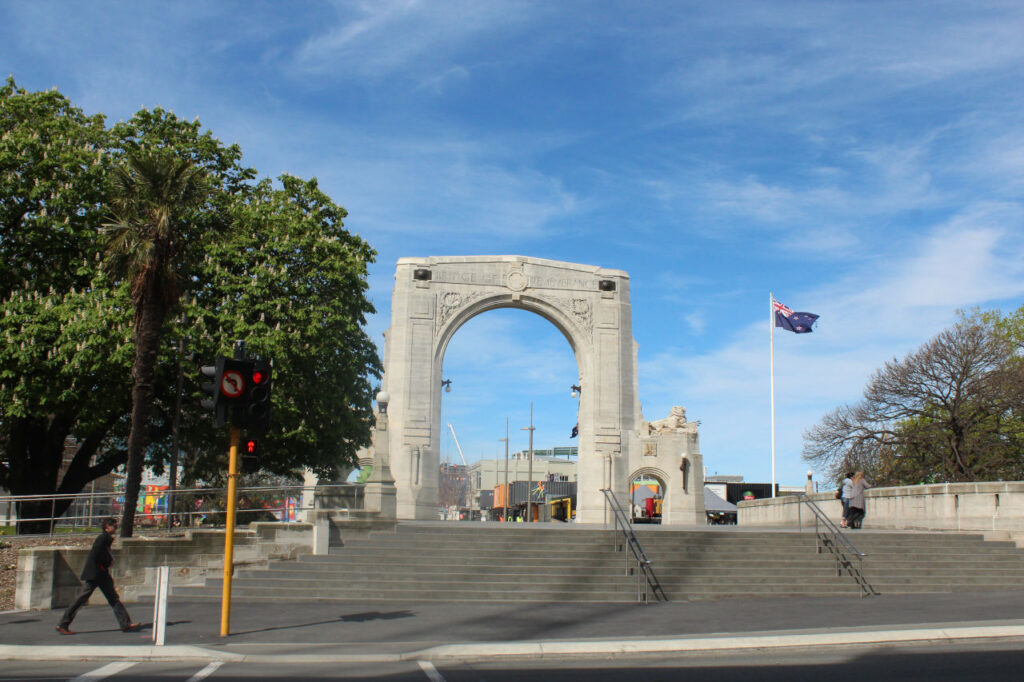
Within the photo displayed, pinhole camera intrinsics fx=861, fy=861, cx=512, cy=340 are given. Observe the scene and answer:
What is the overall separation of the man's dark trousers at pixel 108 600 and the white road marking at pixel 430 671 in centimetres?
568

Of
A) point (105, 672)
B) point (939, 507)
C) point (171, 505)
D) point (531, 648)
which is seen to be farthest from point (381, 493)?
point (939, 507)

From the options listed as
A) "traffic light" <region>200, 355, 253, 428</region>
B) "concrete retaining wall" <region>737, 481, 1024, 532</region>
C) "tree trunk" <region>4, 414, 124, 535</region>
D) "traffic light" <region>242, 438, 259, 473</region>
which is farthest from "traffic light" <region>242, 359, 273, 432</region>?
"tree trunk" <region>4, 414, 124, 535</region>

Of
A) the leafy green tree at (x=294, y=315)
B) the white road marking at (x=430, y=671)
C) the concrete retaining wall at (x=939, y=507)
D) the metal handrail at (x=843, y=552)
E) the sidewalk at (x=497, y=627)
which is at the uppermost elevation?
the leafy green tree at (x=294, y=315)

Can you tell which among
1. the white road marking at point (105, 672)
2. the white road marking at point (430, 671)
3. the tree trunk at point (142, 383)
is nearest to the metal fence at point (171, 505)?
the tree trunk at point (142, 383)

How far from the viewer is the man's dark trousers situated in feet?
44.5

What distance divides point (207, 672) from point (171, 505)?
480 inches

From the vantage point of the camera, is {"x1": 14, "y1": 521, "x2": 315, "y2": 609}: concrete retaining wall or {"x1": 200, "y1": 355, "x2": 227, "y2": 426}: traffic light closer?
{"x1": 200, "y1": 355, "x2": 227, "y2": 426}: traffic light

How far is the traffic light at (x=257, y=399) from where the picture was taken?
42.1ft

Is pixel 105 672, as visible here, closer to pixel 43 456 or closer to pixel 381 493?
pixel 381 493

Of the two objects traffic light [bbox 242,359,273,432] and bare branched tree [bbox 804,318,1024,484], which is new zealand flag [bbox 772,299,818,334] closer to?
bare branched tree [bbox 804,318,1024,484]

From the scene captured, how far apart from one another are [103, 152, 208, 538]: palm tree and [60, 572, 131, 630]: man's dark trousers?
234 inches

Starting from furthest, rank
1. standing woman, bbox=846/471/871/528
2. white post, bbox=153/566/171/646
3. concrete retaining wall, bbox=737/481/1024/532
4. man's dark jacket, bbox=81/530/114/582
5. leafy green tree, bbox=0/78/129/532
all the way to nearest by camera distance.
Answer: standing woman, bbox=846/471/871/528 < leafy green tree, bbox=0/78/129/532 < concrete retaining wall, bbox=737/481/1024/532 < man's dark jacket, bbox=81/530/114/582 < white post, bbox=153/566/171/646

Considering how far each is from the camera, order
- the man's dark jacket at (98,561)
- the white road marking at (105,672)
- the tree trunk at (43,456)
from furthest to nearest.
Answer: the tree trunk at (43,456)
the man's dark jacket at (98,561)
the white road marking at (105,672)

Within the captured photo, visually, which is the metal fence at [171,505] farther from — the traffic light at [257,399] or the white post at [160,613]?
the traffic light at [257,399]
